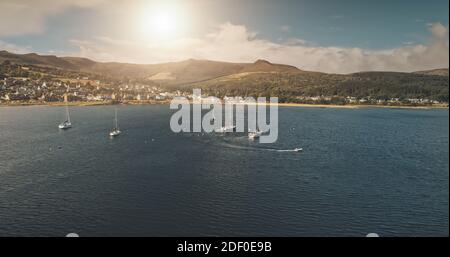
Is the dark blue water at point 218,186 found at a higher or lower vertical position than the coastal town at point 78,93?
lower

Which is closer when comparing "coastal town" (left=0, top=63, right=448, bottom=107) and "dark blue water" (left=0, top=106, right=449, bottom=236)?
"dark blue water" (left=0, top=106, right=449, bottom=236)

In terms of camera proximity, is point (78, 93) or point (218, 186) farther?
point (78, 93)

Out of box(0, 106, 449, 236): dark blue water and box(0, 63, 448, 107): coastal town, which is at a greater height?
box(0, 63, 448, 107): coastal town

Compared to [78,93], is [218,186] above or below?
below

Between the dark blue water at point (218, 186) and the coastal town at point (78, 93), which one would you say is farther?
the coastal town at point (78, 93)
